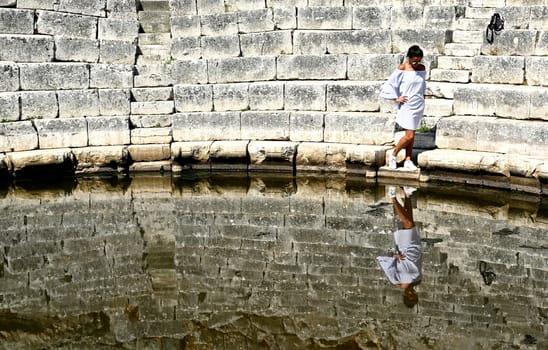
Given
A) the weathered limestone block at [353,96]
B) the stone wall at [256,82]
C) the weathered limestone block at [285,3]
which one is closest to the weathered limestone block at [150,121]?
the stone wall at [256,82]

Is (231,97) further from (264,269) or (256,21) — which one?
(264,269)

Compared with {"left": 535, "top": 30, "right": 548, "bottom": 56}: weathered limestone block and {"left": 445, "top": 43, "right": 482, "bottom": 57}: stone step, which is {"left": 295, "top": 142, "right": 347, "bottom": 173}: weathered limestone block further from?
{"left": 535, "top": 30, "right": 548, "bottom": 56}: weathered limestone block

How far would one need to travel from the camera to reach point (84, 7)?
12.5m

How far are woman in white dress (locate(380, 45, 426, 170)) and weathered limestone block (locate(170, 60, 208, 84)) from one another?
3108 mm

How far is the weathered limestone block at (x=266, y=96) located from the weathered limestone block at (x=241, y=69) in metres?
0.27

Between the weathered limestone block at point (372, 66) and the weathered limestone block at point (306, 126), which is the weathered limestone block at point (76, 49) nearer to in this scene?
the weathered limestone block at point (306, 126)

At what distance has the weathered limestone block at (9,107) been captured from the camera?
1117 centimetres

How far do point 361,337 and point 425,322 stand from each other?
1.73 feet

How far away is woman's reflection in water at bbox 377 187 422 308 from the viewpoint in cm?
636

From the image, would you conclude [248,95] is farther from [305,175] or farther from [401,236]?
[401,236]

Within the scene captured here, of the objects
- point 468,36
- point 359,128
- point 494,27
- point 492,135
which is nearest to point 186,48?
point 359,128

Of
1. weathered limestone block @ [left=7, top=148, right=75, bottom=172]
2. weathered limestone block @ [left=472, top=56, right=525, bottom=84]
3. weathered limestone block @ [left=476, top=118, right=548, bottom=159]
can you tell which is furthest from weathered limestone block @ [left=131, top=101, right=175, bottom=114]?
weathered limestone block @ [left=476, top=118, right=548, bottom=159]

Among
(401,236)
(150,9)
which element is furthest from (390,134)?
(150,9)

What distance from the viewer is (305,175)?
1065cm
